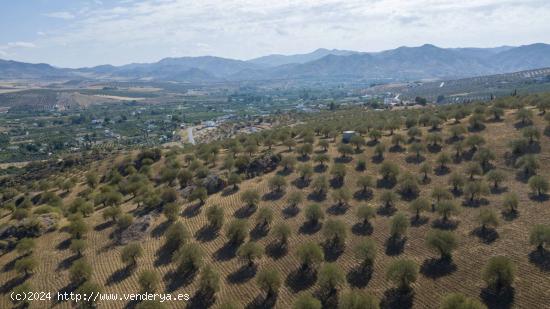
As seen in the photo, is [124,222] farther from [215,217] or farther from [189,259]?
[189,259]

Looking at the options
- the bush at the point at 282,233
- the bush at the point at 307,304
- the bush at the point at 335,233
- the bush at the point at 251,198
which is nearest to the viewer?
the bush at the point at 307,304

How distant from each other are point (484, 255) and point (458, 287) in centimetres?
620

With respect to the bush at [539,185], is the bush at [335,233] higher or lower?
lower

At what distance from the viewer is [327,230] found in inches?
1865

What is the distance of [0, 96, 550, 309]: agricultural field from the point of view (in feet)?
126

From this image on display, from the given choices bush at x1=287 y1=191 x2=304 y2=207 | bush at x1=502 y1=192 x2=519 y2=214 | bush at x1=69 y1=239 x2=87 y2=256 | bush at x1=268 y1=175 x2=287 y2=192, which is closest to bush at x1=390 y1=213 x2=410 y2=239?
bush at x1=502 y1=192 x2=519 y2=214

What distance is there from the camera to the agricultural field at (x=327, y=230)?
38344mm

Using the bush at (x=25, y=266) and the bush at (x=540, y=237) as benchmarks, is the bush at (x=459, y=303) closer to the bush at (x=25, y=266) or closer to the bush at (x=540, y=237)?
the bush at (x=540, y=237)

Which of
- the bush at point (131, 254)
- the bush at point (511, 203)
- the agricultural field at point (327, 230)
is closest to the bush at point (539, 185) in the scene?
the agricultural field at point (327, 230)

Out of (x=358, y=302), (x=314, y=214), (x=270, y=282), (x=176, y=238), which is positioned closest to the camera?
(x=358, y=302)

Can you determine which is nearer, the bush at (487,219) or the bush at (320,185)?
the bush at (487,219)

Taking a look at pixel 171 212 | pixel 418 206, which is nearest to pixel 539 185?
pixel 418 206

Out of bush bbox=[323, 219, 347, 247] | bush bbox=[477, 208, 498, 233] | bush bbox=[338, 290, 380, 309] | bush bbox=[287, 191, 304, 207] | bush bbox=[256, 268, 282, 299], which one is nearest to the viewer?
bush bbox=[338, 290, 380, 309]

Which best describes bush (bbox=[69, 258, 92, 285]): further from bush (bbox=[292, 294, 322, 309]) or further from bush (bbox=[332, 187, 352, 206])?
bush (bbox=[332, 187, 352, 206])
